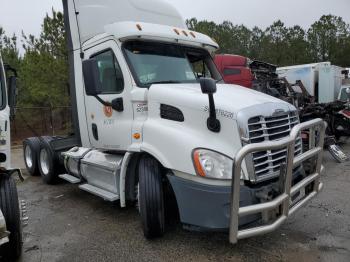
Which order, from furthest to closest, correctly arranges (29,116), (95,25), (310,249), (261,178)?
(29,116) → (95,25) → (310,249) → (261,178)

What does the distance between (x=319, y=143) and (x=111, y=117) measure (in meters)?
2.87

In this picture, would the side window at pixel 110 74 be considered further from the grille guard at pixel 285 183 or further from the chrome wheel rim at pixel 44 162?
the chrome wheel rim at pixel 44 162

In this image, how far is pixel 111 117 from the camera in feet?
18.1

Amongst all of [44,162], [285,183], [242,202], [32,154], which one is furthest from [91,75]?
[32,154]

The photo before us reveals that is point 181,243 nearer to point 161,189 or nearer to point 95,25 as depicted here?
point 161,189

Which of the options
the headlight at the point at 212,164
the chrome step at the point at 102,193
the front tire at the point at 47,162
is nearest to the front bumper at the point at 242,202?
the headlight at the point at 212,164

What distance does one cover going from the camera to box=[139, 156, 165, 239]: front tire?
441 centimetres

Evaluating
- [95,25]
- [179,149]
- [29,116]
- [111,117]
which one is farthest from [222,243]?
[29,116]

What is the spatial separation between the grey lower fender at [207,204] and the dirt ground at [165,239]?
0.52 m

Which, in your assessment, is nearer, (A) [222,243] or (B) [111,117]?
(A) [222,243]

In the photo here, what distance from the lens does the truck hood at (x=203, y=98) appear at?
4.13 m

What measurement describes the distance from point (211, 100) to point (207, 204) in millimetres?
1088

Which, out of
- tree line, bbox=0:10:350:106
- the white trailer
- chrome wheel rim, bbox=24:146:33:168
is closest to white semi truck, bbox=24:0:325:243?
chrome wheel rim, bbox=24:146:33:168

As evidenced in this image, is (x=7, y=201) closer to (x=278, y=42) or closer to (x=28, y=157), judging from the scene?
(x=28, y=157)
